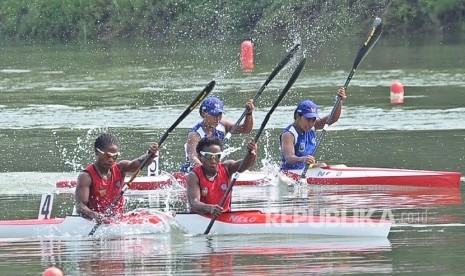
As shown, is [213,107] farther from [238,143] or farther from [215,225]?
[238,143]

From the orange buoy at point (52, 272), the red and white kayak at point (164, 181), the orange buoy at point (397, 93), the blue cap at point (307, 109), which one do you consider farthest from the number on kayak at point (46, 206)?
the orange buoy at point (397, 93)

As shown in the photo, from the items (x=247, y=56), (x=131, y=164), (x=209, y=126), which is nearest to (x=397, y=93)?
(x=209, y=126)

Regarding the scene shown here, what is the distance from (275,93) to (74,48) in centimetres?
2791

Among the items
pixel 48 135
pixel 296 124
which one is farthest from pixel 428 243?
pixel 48 135

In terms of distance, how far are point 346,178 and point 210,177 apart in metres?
4.61

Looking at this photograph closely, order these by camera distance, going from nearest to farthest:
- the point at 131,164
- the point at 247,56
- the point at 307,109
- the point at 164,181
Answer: the point at 131,164 < the point at 307,109 < the point at 164,181 < the point at 247,56

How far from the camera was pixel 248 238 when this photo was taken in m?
14.2

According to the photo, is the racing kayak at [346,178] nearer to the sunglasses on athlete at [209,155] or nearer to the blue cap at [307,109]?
the blue cap at [307,109]

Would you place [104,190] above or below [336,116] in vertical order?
below

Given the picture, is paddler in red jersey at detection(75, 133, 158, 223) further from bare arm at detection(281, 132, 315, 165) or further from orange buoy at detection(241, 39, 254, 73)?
orange buoy at detection(241, 39, 254, 73)

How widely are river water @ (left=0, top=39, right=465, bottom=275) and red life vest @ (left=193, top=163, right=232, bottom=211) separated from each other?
532 mm

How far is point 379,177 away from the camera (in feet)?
61.6

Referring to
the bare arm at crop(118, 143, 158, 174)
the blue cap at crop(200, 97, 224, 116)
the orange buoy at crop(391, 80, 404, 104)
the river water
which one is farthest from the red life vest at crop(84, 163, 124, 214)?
the orange buoy at crop(391, 80, 404, 104)

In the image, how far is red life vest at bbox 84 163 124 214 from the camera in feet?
48.6
